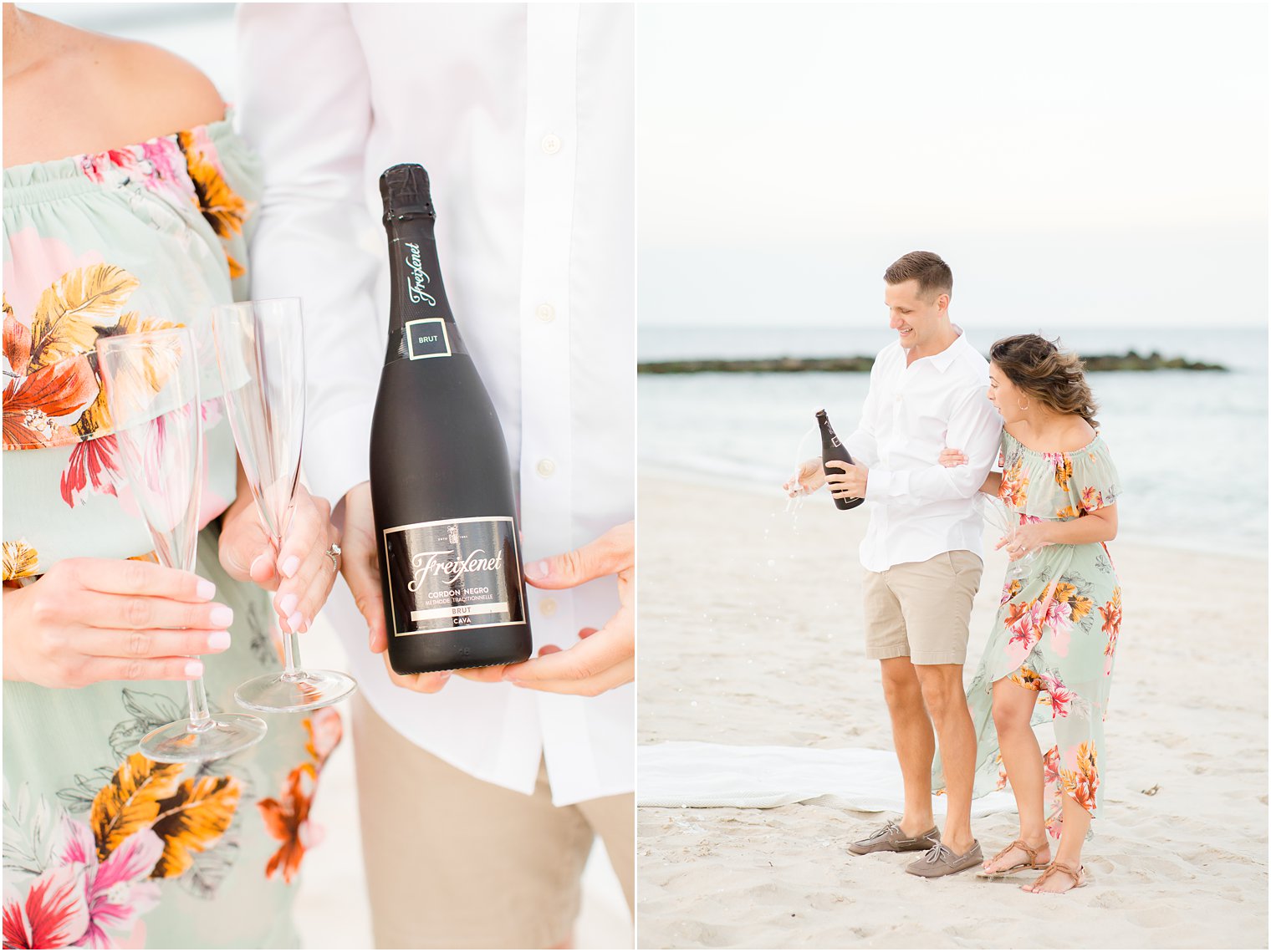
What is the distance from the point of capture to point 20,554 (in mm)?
1229

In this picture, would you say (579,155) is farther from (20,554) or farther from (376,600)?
(20,554)

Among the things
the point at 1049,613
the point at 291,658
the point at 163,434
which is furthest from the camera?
the point at 1049,613

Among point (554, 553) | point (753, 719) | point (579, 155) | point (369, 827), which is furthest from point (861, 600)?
point (369, 827)

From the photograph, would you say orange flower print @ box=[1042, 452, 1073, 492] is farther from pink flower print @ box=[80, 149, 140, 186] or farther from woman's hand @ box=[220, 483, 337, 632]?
pink flower print @ box=[80, 149, 140, 186]

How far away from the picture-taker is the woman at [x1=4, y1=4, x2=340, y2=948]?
43.1 inches

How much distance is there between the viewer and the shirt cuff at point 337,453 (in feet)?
4.33

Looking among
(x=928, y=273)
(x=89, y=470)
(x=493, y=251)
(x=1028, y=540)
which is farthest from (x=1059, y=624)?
(x=89, y=470)

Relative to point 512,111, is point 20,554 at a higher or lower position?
lower

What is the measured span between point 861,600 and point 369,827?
80cm

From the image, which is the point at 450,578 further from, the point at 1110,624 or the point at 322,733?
the point at 1110,624

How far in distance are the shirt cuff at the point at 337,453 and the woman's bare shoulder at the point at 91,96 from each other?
1.40ft

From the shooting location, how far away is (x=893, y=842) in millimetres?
1278

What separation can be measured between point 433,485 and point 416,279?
0.25 meters

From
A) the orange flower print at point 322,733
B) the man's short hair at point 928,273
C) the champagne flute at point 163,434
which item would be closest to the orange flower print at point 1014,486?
the man's short hair at point 928,273
